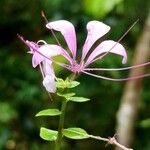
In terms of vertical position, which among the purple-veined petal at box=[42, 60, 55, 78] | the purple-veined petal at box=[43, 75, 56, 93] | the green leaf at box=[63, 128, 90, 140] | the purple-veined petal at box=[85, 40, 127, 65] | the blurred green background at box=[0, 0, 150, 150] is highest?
the blurred green background at box=[0, 0, 150, 150]

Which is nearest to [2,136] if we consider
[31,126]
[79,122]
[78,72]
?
[31,126]

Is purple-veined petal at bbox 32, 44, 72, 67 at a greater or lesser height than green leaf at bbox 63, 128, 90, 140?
greater

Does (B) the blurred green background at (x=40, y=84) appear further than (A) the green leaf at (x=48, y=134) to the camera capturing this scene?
Yes

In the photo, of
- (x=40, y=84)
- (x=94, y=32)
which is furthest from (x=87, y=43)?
(x=40, y=84)

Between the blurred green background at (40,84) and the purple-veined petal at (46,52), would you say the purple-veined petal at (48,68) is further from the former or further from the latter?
the blurred green background at (40,84)

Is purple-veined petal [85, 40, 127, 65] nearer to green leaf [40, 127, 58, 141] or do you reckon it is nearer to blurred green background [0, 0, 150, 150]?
green leaf [40, 127, 58, 141]

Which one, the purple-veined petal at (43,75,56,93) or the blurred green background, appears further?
the blurred green background

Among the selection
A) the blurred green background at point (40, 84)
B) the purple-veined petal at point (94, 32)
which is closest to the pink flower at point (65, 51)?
the purple-veined petal at point (94, 32)

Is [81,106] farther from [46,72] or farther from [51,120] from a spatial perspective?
[46,72]

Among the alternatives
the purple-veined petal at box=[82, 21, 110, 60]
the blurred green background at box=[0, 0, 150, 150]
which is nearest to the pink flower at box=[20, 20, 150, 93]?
the purple-veined petal at box=[82, 21, 110, 60]
